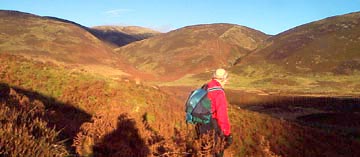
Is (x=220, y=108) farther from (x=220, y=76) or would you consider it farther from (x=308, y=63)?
(x=308, y=63)

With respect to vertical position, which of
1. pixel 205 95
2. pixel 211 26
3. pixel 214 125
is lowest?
pixel 214 125

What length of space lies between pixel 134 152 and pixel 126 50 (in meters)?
113

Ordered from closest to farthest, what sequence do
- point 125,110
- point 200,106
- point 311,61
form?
1. point 200,106
2. point 125,110
3. point 311,61

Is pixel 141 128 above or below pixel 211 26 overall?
below

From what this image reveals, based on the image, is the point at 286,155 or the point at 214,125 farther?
the point at 286,155

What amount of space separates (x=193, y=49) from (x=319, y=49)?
3450cm

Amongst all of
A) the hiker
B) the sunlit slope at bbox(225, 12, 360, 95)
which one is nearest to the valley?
the sunlit slope at bbox(225, 12, 360, 95)

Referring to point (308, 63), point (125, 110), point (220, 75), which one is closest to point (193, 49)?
point (308, 63)

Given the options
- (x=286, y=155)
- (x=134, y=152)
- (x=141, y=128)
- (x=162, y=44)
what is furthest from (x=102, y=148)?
(x=162, y=44)

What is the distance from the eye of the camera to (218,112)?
17.3ft

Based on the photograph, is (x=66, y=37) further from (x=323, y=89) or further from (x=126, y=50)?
(x=323, y=89)

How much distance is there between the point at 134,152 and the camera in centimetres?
659

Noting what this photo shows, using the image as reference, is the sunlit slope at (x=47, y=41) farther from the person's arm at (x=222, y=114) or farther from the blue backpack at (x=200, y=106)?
the person's arm at (x=222, y=114)

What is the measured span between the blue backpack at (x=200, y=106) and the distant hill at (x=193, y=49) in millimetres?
76901
